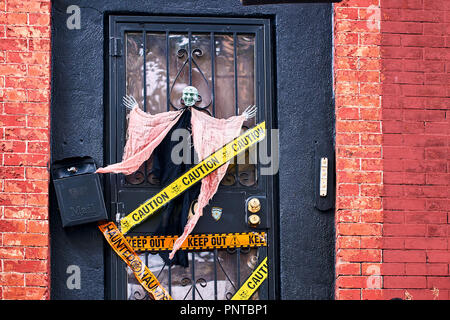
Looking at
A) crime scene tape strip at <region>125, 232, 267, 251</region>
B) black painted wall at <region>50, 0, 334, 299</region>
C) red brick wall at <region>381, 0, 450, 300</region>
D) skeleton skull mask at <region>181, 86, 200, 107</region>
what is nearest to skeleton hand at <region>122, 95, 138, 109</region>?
black painted wall at <region>50, 0, 334, 299</region>

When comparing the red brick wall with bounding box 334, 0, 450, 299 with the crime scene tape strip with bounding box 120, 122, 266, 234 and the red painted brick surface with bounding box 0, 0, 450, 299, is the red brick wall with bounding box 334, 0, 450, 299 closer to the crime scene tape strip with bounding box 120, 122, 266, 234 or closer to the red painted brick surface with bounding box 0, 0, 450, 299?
the red painted brick surface with bounding box 0, 0, 450, 299

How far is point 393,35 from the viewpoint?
6.23 meters

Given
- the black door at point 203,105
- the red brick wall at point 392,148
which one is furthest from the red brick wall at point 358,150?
the black door at point 203,105

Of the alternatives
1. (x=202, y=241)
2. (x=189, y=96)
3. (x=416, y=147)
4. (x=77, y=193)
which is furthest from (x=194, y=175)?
(x=416, y=147)

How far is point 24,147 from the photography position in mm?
5883

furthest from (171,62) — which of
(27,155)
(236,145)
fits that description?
(27,155)

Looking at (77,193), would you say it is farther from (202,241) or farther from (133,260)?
(202,241)

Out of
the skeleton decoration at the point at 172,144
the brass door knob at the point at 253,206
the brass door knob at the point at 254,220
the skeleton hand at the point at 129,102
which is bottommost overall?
the brass door knob at the point at 254,220

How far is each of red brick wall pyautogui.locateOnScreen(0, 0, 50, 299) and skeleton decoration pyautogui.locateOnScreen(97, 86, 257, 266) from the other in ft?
1.78

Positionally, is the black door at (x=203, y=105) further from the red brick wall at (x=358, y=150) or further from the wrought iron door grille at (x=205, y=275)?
the red brick wall at (x=358, y=150)

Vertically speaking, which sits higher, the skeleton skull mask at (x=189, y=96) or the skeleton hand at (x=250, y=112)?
the skeleton skull mask at (x=189, y=96)

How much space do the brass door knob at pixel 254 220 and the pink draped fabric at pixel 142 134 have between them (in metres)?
0.94

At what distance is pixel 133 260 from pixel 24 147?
1198 mm

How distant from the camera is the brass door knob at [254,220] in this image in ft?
20.0
